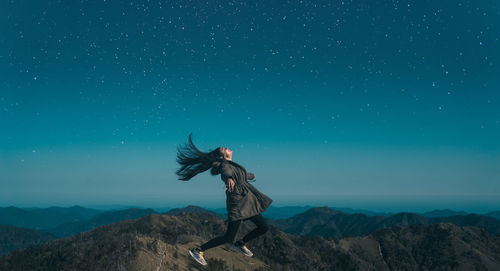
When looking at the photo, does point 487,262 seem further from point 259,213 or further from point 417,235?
point 259,213

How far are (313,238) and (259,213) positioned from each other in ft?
379

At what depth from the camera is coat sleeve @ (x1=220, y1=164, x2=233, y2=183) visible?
1003 cm

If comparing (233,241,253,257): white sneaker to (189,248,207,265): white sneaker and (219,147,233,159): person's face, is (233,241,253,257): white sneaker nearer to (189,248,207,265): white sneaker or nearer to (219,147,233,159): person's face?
(189,248,207,265): white sneaker

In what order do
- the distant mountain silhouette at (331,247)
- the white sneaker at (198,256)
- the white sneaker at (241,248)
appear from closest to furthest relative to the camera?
the white sneaker at (198,256), the white sneaker at (241,248), the distant mountain silhouette at (331,247)

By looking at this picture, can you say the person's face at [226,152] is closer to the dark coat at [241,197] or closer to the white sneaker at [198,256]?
the dark coat at [241,197]

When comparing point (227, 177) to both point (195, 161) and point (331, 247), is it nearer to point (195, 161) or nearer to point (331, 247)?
point (195, 161)

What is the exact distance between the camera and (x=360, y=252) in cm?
12106

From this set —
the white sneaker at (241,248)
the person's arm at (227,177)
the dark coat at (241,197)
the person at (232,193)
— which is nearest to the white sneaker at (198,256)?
the person at (232,193)

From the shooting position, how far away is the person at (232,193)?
33.1ft

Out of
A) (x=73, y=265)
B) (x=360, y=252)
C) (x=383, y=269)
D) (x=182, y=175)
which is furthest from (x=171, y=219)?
(x=182, y=175)

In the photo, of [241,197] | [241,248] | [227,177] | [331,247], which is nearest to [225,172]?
[227,177]

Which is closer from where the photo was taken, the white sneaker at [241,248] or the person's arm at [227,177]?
the person's arm at [227,177]

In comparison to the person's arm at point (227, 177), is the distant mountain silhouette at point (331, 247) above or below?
below

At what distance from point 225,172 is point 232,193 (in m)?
0.78
